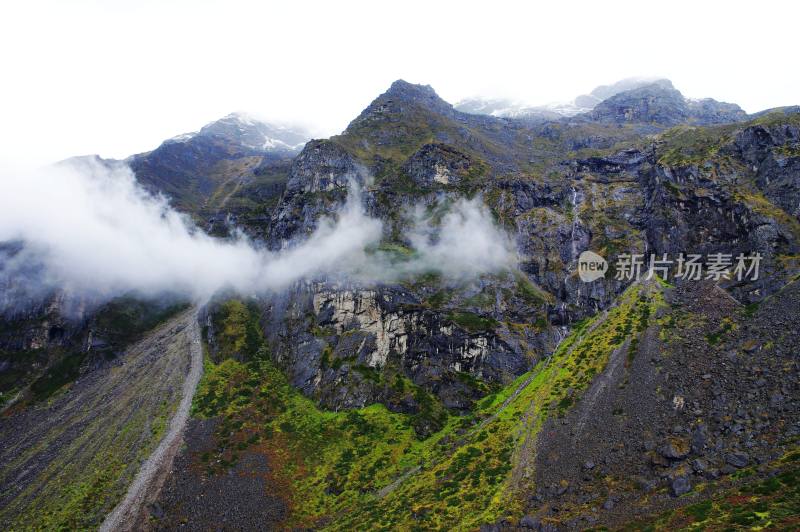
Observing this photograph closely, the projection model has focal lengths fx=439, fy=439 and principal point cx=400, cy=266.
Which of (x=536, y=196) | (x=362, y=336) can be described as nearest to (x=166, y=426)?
(x=362, y=336)

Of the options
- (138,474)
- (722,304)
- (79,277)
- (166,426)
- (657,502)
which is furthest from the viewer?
(79,277)

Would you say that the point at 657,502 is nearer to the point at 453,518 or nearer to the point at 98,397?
the point at 453,518
